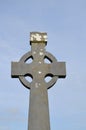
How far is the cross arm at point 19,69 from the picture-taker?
8398 millimetres

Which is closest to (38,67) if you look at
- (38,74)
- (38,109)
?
(38,74)

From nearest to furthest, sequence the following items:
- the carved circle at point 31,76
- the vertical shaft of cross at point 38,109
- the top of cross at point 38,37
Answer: the vertical shaft of cross at point 38,109, the carved circle at point 31,76, the top of cross at point 38,37

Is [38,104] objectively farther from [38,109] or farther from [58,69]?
[58,69]

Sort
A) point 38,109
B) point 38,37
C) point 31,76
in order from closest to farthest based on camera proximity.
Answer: point 38,109 < point 31,76 < point 38,37

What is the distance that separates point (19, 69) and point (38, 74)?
20.7 inches

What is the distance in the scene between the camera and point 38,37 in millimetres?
8727

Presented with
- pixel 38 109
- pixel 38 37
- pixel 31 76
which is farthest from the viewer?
pixel 38 37

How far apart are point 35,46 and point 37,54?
0.25m

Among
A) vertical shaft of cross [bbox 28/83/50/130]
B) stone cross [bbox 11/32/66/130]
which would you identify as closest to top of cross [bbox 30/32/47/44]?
stone cross [bbox 11/32/66/130]

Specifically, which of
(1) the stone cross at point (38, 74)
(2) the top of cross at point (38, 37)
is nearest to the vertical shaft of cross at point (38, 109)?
(1) the stone cross at point (38, 74)

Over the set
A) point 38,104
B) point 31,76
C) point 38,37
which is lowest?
point 38,104

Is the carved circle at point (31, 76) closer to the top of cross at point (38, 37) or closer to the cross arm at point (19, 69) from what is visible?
the cross arm at point (19, 69)

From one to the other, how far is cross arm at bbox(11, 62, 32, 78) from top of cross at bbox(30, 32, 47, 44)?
0.71 m

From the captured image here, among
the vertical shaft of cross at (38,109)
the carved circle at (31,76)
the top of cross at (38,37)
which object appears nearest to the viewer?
the vertical shaft of cross at (38,109)
